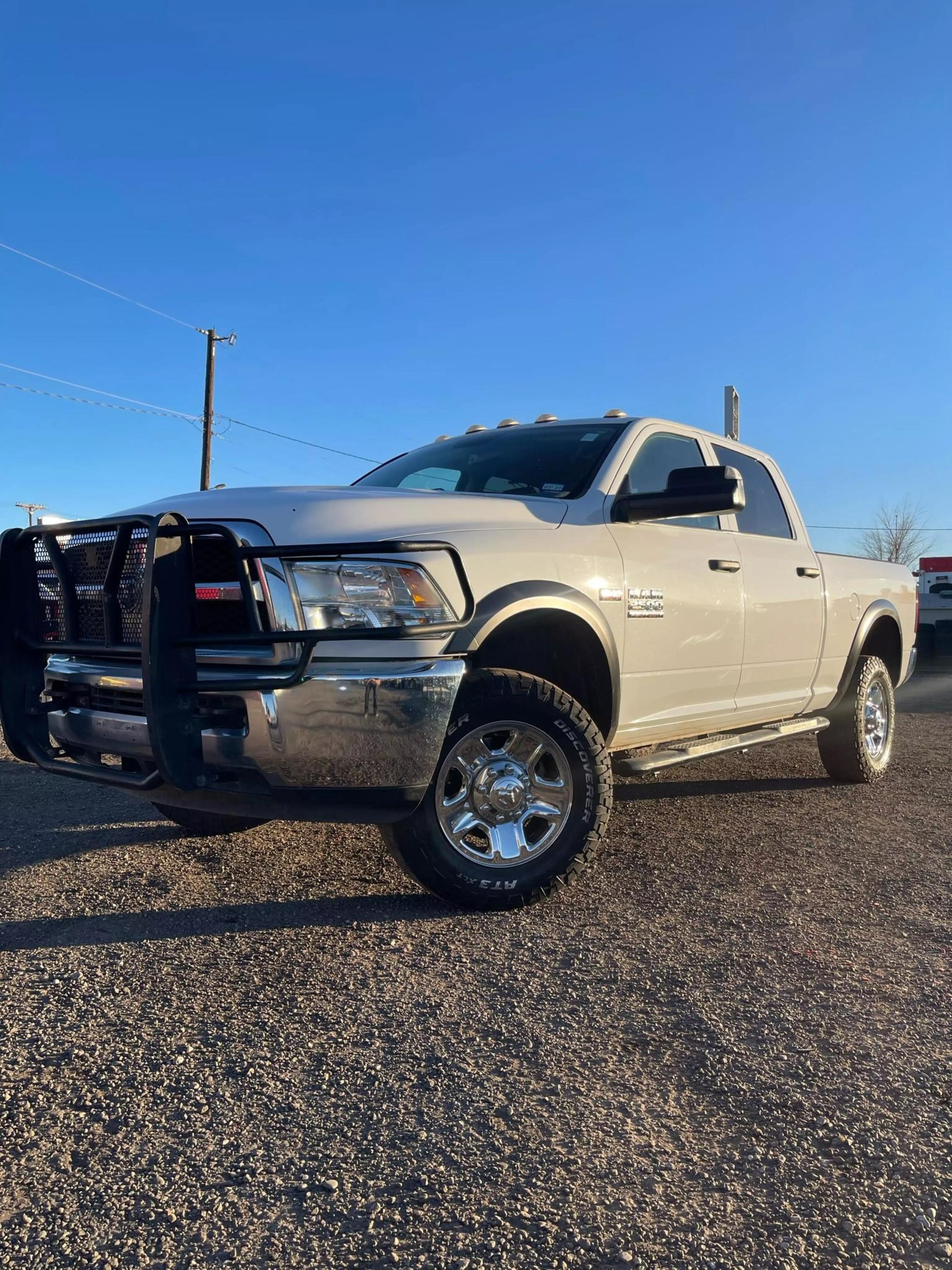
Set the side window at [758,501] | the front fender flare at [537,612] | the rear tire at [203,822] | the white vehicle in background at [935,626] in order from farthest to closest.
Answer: the white vehicle in background at [935,626], the side window at [758,501], the rear tire at [203,822], the front fender flare at [537,612]

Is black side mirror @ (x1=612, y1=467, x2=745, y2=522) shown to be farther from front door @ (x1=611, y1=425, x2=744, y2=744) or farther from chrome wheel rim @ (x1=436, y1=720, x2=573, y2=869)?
chrome wheel rim @ (x1=436, y1=720, x2=573, y2=869)

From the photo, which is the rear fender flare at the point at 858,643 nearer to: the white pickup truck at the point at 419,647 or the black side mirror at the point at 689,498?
the white pickup truck at the point at 419,647

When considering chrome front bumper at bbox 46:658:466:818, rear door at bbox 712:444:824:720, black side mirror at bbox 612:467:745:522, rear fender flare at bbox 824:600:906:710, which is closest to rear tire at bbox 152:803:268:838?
chrome front bumper at bbox 46:658:466:818

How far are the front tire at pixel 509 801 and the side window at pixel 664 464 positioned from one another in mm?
1237

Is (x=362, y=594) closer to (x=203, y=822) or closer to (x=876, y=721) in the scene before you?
(x=203, y=822)

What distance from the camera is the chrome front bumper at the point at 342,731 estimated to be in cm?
291

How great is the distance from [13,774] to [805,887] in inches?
187

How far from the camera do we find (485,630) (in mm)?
3248

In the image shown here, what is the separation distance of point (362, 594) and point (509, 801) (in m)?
0.97

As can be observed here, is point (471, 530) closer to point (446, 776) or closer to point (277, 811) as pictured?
point (446, 776)

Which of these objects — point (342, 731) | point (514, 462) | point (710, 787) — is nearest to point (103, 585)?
point (342, 731)

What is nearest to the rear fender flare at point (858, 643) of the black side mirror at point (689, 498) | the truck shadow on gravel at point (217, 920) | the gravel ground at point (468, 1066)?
the gravel ground at point (468, 1066)

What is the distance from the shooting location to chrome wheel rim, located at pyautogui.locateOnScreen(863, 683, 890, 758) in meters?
6.34

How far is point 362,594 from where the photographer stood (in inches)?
120
